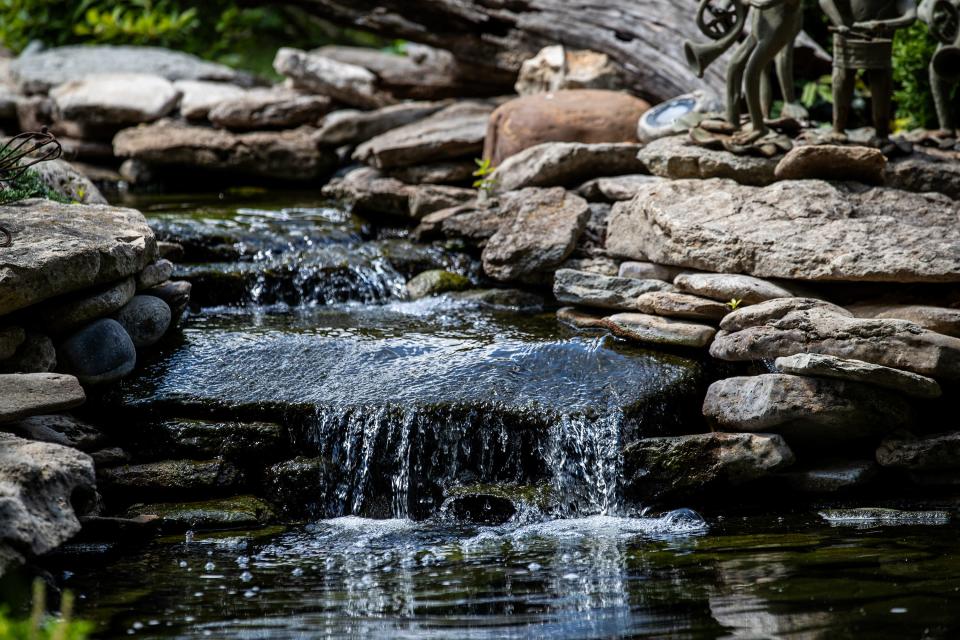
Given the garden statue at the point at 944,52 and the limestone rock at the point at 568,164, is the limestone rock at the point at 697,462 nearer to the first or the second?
the limestone rock at the point at 568,164

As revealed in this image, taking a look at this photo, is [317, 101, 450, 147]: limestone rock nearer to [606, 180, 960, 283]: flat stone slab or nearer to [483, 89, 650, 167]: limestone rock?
[483, 89, 650, 167]: limestone rock

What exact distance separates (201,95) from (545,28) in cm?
467

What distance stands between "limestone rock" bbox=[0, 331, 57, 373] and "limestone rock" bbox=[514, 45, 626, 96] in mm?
6719

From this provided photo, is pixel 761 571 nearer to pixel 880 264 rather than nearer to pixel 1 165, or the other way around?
pixel 880 264

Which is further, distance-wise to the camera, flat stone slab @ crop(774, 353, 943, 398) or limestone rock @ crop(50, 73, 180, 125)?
limestone rock @ crop(50, 73, 180, 125)

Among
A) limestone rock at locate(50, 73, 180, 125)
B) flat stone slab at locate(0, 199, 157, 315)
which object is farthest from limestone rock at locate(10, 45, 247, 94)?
flat stone slab at locate(0, 199, 157, 315)

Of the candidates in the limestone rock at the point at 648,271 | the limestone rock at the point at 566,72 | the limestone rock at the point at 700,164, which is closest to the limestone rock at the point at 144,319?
the limestone rock at the point at 648,271

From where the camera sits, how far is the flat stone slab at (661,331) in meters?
7.08

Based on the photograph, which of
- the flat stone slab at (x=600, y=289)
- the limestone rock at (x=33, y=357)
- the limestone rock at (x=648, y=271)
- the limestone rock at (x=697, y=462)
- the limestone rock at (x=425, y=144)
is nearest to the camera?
the limestone rock at (x=697, y=462)

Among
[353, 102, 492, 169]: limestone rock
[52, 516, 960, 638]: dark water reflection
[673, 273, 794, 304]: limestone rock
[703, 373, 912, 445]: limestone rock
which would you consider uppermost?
[353, 102, 492, 169]: limestone rock

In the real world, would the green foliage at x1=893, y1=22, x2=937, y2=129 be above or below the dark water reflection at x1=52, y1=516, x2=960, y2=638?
above

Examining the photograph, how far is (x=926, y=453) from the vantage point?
6148mm

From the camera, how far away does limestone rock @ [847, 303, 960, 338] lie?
264 inches

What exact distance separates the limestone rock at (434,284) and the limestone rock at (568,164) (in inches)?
48.5
